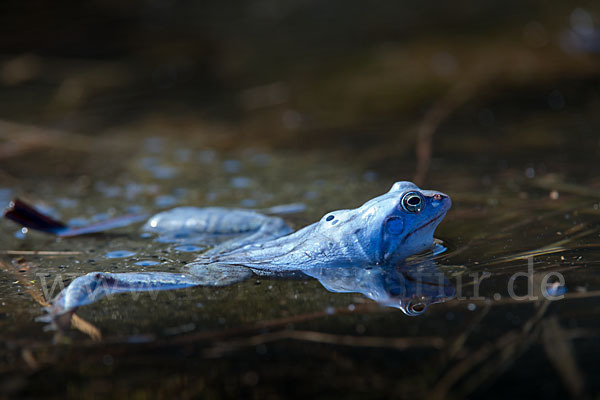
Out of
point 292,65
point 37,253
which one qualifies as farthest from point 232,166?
point 292,65

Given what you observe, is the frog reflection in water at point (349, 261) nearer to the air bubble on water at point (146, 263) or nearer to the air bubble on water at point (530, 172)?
the air bubble on water at point (146, 263)

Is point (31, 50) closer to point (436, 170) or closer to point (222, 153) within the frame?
point (222, 153)

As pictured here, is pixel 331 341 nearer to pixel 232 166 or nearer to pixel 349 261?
pixel 349 261

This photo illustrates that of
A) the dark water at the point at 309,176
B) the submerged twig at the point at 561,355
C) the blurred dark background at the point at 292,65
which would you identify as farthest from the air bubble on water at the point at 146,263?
the blurred dark background at the point at 292,65

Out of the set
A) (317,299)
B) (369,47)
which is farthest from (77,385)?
(369,47)

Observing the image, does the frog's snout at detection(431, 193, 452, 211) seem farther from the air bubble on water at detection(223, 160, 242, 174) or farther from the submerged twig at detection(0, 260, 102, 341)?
the air bubble on water at detection(223, 160, 242, 174)

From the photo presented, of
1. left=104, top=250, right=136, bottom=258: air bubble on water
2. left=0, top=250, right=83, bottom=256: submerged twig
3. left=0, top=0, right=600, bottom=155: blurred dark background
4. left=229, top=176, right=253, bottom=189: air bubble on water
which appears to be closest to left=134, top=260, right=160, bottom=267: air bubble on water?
left=104, top=250, right=136, bottom=258: air bubble on water
